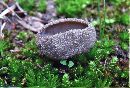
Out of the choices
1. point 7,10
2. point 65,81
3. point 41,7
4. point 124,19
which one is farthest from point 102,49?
point 41,7

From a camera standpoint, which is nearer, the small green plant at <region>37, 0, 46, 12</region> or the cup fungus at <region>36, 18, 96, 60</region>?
the cup fungus at <region>36, 18, 96, 60</region>

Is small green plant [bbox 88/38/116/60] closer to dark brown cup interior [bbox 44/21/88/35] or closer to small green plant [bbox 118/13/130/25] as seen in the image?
dark brown cup interior [bbox 44/21/88/35]

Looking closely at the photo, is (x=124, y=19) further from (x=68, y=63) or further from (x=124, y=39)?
(x=68, y=63)

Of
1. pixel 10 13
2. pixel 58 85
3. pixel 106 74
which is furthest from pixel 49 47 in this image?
pixel 10 13

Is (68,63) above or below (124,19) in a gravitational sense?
below

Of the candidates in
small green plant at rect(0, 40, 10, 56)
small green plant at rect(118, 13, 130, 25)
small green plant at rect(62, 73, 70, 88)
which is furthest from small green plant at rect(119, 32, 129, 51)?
small green plant at rect(0, 40, 10, 56)

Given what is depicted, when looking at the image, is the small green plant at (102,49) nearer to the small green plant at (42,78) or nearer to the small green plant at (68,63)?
the small green plant at (68,63)

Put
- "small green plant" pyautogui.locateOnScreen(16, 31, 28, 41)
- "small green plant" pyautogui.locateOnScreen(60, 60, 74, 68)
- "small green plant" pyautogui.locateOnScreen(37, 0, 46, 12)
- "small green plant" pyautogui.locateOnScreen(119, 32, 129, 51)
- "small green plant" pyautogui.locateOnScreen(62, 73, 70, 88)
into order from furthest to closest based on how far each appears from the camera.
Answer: "small green plant" pyautogui.locateOnScreen(37, 0, 46, 12) → "small green plant" pyautogui.locateOnScreen(16, 31, 28, 41) → "small green plant" pyautogui.locateOnScreen(119, 32, 129, 51) → "small green plant" pyautogui.locateOnScreen(60, 60, 74, 68) → "small green plant" pyautogui.locateOnScreen(62, 73, 70, 88)

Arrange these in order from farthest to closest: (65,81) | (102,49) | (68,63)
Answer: (102,49), (68,63), (65,81)

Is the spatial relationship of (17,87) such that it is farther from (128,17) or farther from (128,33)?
(128,17)

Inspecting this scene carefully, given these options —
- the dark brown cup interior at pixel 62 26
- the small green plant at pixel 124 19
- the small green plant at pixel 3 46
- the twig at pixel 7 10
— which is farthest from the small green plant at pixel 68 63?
the small green plant at pixel 124 19

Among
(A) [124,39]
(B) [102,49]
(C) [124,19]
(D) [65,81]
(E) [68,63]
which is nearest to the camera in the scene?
(D) [65,81]
